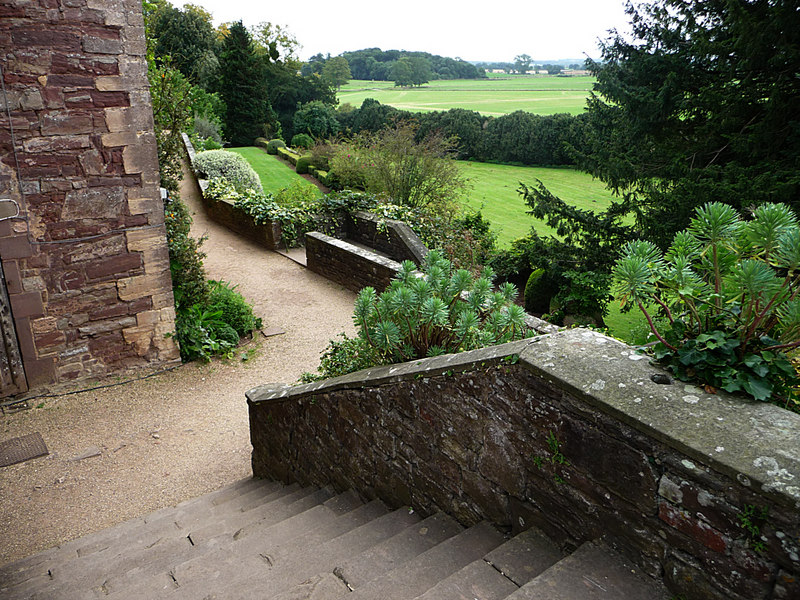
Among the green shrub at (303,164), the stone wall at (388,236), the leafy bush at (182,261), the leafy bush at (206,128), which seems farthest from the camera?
the green shrub at (303,164)

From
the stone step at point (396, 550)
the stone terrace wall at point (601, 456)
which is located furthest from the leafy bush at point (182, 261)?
the stone step at point (396, 550)

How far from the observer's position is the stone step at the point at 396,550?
108 inches

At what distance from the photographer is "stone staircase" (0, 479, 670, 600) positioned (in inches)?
84.4

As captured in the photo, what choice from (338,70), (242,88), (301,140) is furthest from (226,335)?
(338,70)

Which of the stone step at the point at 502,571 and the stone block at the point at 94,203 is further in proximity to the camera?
the stone block at the point at 94,203

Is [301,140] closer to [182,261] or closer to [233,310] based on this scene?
[233,310]

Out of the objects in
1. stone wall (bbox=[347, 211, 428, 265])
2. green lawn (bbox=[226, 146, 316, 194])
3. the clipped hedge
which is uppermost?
stone wall (bbox=[347, 211, 428, 265])

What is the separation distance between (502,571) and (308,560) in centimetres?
125

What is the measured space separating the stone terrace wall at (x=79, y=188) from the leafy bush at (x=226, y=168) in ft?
36.4

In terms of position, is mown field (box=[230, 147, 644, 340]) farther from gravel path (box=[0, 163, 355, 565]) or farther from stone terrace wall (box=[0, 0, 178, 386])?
stone terrace wall (box=[0, 0, 178, 386])

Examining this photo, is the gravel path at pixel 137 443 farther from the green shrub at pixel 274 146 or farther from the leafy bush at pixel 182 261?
the green shrub at pixel 274 146

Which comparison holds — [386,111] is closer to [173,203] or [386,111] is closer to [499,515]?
[173,203]

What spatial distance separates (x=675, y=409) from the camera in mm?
1936

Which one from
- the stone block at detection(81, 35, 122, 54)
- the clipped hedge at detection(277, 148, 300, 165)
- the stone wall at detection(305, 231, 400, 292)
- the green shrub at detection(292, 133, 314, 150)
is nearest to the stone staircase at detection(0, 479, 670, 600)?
the stone block at detection(81, 35, 122, 54)
